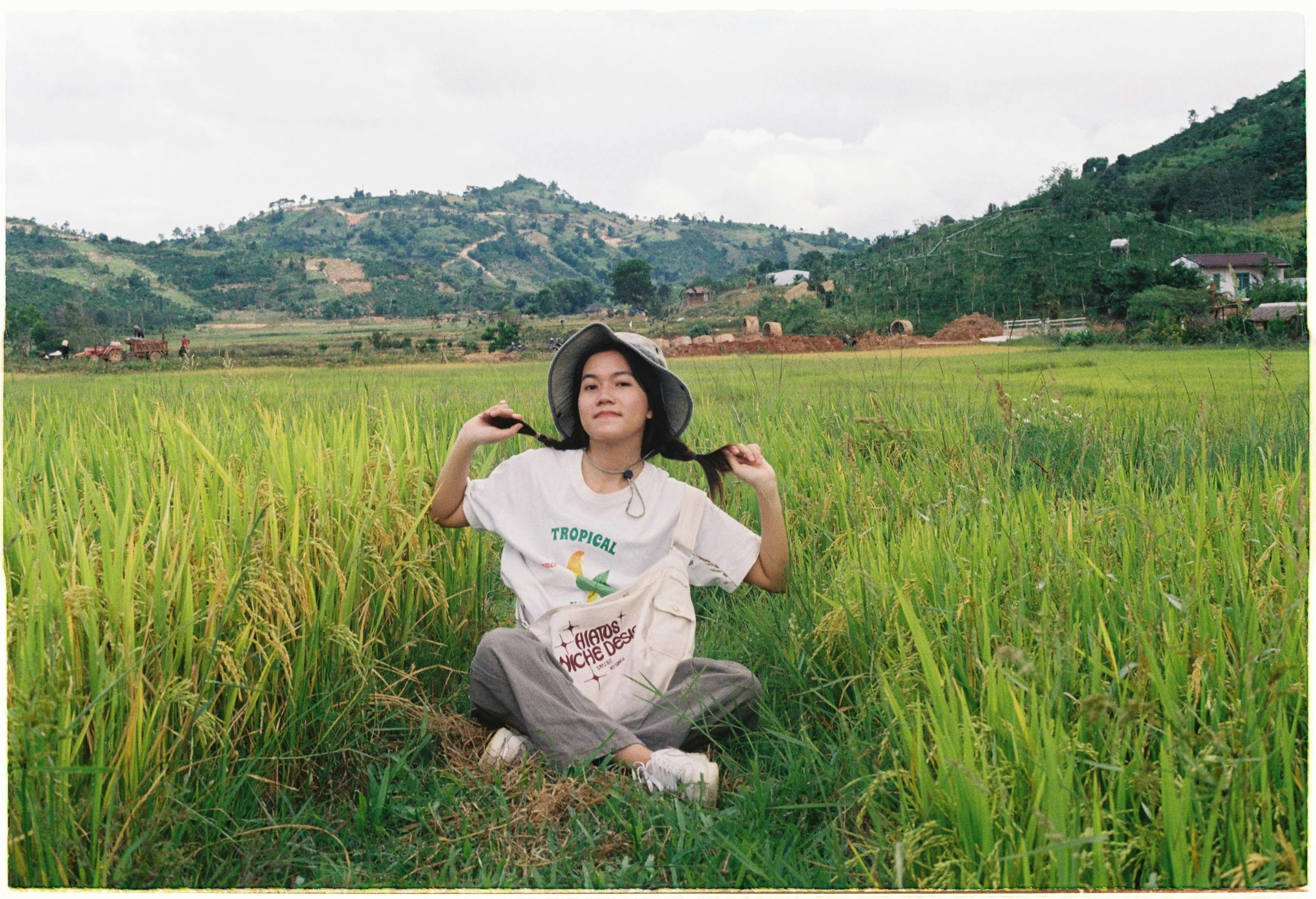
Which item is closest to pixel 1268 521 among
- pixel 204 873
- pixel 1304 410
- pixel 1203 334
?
pixel 1304 410

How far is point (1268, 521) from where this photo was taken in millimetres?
2887

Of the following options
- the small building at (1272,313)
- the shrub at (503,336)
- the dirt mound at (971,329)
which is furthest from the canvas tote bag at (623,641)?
the dirt mound at (971,329)

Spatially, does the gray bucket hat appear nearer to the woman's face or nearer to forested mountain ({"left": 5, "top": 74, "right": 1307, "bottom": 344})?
the woman's face

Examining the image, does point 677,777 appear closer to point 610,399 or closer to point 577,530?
point 577,530

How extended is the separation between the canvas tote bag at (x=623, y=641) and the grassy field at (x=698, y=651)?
0.26m

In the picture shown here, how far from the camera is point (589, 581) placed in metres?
2.53

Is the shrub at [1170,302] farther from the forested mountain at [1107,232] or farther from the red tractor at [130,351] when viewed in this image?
the red tractor at [130,351]

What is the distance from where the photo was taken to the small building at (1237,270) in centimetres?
418

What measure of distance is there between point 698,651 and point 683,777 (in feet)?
3.44

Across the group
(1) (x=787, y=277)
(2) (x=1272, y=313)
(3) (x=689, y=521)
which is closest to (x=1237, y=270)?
(2) (x=1272, y=313)

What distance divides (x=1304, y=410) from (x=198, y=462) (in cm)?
505

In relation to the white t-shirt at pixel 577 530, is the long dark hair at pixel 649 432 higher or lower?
higher

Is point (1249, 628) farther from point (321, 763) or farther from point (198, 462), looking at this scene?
point (198, 462)

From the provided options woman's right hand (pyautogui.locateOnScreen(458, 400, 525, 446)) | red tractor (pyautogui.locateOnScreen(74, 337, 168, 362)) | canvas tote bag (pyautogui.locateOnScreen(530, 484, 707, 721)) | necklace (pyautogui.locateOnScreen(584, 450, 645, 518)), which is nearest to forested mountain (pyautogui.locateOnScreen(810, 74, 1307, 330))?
necklace (pyautogui.locateOnScreen(584, 450, 645, 518))
